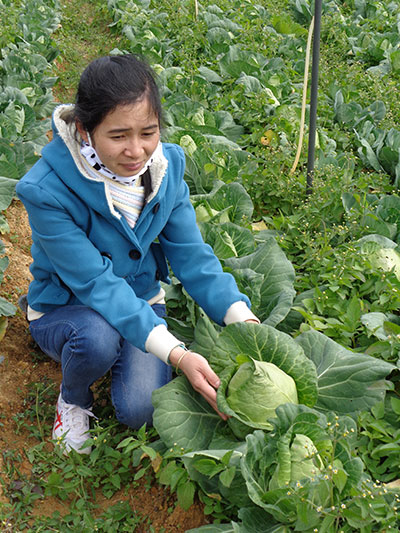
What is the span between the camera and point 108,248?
271 cm

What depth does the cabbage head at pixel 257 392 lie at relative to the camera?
2361mm

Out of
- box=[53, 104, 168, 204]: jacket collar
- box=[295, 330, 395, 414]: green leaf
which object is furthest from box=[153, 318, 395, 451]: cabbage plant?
box=[53, 104, 168, 204]: jacket collar

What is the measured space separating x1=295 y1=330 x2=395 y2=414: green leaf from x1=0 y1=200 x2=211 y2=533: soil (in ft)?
2.40

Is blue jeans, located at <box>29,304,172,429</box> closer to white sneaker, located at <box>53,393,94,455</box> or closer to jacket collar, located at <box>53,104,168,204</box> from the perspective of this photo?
white sneaker, located at <box>53,393,94,455</box>

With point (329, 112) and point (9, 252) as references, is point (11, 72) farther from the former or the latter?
point (329, 112)

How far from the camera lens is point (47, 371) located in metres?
3.28

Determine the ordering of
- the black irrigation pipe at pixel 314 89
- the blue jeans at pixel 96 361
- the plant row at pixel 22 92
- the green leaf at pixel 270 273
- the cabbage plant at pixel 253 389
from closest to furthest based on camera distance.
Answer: the cabbage plant at pixel 253 389 → the blue jeans at pixel 96 361 → the green leaf at pixel 270 273 → the black irrigation pipe at pixel 314 89 → the plant row at pixel 22 92

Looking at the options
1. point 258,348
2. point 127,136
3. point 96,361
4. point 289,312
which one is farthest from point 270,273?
point 127,136

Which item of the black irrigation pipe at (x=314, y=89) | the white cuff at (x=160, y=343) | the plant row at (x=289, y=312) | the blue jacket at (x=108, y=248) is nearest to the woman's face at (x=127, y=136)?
the blue jacket at (x=108, y=248)

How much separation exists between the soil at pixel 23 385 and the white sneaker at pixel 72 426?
178 mm

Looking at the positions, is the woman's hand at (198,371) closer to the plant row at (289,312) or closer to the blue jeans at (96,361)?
the plant row at (289,312)

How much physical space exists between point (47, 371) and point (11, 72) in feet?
11.9

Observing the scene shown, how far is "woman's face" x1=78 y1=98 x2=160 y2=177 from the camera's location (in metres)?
2.34

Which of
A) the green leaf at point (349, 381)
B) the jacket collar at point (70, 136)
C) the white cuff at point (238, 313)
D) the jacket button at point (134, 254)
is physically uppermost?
the jacket collar at point (70, 136)
